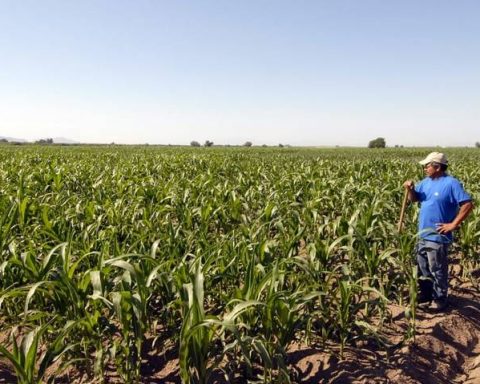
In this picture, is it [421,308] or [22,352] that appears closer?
[22,352]

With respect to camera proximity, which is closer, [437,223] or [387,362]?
[387,362]

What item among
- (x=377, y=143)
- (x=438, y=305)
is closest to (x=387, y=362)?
(x=438, y=305)

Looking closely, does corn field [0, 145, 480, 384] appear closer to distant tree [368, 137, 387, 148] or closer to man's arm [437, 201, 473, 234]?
man's arm [437, 201, 473, 234]

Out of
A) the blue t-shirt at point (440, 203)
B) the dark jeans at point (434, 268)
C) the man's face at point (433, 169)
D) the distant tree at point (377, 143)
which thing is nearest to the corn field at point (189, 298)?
the dark jeans at point (434, 268)

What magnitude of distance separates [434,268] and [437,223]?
0.48 meters

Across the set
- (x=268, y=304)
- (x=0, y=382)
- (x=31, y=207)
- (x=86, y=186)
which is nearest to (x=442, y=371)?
(x=268, y=304)

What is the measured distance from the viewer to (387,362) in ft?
10.2

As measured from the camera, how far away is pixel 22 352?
225 centimetres

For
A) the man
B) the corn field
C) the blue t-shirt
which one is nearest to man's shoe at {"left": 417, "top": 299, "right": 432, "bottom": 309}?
the man

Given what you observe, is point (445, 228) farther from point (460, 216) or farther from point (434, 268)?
point (434, 268)

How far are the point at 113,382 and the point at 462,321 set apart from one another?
337 cm

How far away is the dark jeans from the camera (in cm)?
406

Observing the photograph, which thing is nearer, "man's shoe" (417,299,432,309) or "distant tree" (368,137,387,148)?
"man's shoe" (417,299,432,309)

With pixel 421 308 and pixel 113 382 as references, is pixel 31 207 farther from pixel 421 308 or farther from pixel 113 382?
pixel 421 308
